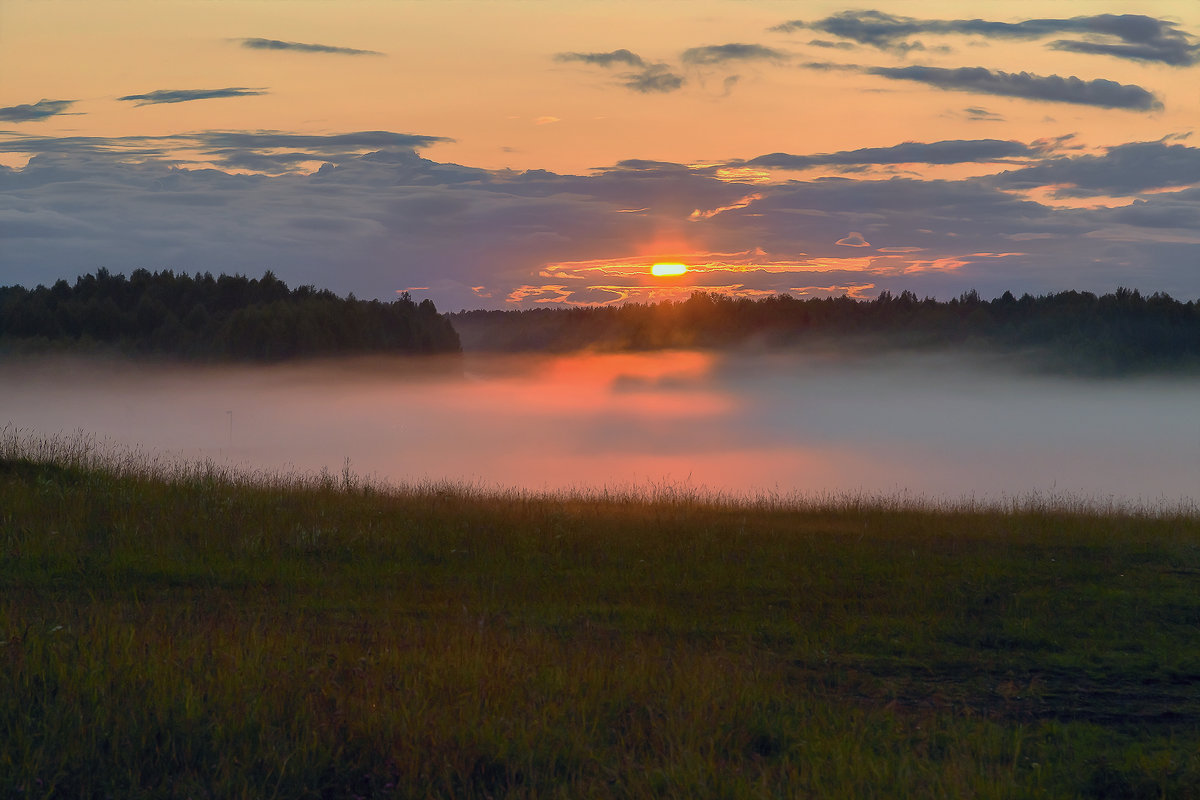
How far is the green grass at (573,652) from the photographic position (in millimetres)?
5645

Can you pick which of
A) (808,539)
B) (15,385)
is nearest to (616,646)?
(808,539)

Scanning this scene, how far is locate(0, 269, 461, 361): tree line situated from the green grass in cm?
6688

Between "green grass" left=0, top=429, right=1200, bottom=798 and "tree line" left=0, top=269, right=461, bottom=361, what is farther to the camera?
"tree line" left=0, top=269, right=461, bottom=361

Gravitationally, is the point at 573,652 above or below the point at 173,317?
below

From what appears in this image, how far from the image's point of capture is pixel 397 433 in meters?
A: 119

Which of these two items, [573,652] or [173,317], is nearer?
[573,652]

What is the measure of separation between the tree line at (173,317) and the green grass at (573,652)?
6688cm

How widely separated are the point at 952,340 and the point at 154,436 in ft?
395

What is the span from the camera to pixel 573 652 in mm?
8180

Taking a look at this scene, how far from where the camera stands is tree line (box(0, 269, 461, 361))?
75.1 m

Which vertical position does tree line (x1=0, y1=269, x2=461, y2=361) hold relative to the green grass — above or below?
above

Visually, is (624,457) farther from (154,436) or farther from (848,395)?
(848,395)

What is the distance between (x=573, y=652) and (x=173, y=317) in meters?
78.4

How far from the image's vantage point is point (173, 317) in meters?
78.2
